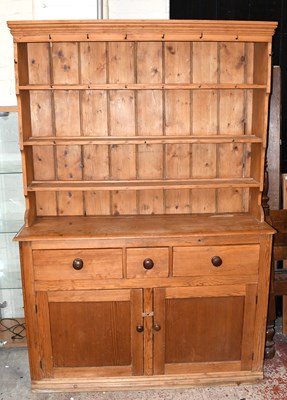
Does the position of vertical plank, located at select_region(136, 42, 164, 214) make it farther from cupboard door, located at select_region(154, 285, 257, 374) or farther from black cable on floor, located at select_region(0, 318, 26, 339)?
black cable on floor, located at select_region(0, 318, 26, 339)

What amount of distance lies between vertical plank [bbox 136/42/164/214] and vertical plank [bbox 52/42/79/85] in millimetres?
357

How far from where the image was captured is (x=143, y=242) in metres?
2.27

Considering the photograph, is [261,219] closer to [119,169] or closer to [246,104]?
[246,104]

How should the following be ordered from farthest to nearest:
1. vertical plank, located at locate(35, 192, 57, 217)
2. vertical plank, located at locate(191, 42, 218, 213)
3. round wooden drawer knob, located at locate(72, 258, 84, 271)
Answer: vertical plank, located at locate(35, 192, 57, 217), vertical plank, located at locate(191, 42, 218, 213), round wooden drawer knob, located at locate(72, 258, 84, 271)

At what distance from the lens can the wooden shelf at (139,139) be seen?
2.33 meters

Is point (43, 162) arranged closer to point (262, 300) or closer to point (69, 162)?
point (69, 162)

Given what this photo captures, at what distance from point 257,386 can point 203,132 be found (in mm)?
1506

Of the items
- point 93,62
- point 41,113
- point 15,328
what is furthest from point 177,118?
point 15,328

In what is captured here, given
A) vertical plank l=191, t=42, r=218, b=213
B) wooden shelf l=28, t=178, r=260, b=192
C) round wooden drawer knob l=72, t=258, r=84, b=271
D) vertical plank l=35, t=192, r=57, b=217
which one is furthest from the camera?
vertical plank l=35, t=192, r=57, b=217

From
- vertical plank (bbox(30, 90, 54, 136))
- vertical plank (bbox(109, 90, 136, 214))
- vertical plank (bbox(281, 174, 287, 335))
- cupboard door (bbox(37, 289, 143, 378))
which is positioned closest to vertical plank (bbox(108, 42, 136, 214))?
vertical plank (bbox(109, 90, 136, 214))

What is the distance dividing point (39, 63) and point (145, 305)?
1.48 meters

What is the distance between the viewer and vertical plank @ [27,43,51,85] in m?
2.42

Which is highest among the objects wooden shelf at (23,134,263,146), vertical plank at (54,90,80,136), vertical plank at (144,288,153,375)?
vertical plank at (54,90,80,136)

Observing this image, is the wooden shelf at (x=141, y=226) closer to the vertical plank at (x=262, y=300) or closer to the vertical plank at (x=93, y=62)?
the vertical plank at (x=262, y=300)
